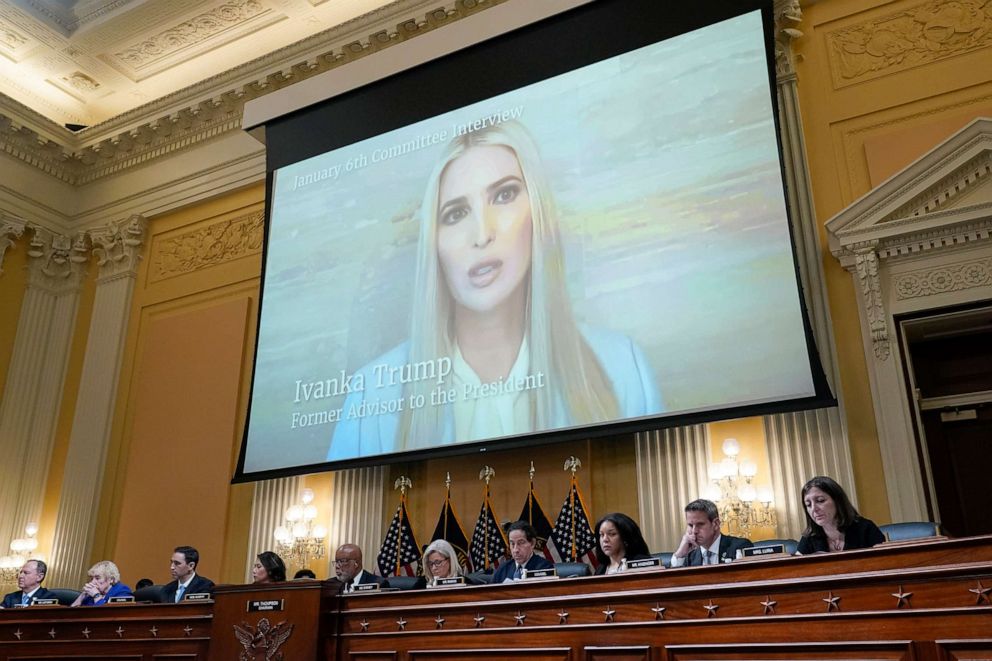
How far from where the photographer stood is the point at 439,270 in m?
7.01

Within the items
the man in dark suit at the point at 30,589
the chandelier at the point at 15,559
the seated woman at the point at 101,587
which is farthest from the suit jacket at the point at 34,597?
the chandelier at the point at 15,559

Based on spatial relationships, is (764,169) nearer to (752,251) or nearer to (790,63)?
(752,251)

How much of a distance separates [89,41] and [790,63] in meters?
7.33

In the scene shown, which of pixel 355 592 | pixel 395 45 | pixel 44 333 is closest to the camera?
pixel 355 592

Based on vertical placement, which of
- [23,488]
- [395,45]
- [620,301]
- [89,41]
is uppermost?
[89,41]

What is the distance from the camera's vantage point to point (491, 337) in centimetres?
654

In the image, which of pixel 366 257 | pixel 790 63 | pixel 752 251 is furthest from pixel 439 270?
pixel 790 63

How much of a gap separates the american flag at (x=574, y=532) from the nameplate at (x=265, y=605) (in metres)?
2.28

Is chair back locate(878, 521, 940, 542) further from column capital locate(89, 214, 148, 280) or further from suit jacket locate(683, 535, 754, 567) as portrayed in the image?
column capital locate(89, 214, 148, 280)

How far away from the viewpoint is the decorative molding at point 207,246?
30.0ft

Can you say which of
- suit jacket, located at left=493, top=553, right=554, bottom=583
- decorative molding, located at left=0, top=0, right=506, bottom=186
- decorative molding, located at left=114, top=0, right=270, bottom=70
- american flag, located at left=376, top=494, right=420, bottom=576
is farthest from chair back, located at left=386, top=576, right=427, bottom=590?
decorative molding, located at left=114, top=0, right=270, bottom=70

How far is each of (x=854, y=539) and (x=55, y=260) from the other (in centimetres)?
939

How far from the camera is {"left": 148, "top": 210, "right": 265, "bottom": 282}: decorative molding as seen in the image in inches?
360

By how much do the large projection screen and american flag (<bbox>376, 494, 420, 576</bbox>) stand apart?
60cm
